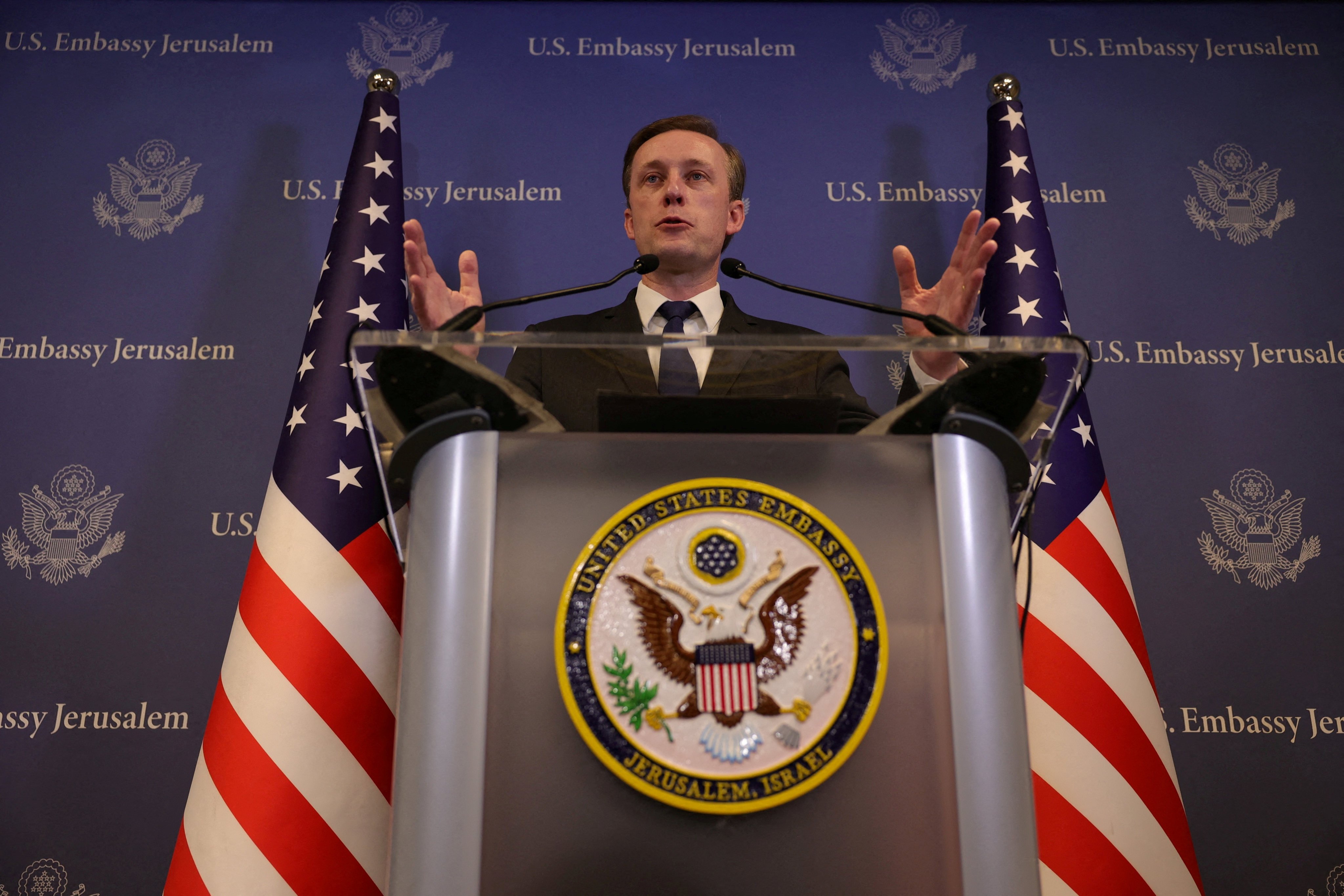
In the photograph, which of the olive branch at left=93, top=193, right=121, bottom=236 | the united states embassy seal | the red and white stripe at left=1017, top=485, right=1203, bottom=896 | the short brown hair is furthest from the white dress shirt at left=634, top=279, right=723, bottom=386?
the olive branch at left=93, top=193, right=121, bottom=236

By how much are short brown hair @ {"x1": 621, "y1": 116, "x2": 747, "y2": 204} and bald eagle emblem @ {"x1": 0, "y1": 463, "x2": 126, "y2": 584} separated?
4.52 feet

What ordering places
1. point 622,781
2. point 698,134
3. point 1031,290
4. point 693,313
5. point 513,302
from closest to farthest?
point 622,781 < point 513,302 < point 693,313 < point 1031,290 < point 698,134

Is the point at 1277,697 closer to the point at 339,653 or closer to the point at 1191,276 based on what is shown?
the point at 1191,276

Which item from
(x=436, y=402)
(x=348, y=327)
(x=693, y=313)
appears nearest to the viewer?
(x=436, y=402)

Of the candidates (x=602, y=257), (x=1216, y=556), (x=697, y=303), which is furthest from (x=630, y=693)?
(x=1216, y=556)

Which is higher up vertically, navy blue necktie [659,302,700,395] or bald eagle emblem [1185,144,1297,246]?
bald eagle emblem [1185,144,1297,246]

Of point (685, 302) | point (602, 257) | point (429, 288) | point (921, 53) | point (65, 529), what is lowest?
point (65, 529)

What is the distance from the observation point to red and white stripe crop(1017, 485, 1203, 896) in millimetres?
1587

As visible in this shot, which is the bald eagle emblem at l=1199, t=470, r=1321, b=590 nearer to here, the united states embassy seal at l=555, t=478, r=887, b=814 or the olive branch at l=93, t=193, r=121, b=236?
the united states embassy seal at l=555, t=478, r=887, b=814

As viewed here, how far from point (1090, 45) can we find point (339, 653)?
2509 mm

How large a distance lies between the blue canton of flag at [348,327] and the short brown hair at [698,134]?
0.53 metres

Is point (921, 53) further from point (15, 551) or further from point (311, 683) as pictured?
point (15, 551)

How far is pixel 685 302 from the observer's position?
1.88 m

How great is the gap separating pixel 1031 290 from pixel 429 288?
125cm
